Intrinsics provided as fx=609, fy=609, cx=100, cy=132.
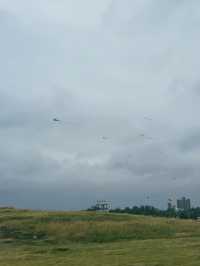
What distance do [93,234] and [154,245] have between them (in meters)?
20.2

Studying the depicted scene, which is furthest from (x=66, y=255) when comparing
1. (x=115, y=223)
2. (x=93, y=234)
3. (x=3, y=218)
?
(x=3, y=218)

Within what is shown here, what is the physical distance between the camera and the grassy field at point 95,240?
47.2m

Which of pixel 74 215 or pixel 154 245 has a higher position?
pixel 74 215

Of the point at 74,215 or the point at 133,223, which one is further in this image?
the point at 74,215

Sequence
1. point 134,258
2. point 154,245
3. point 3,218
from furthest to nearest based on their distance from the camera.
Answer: point 3,218
point 154,245
point 134,258

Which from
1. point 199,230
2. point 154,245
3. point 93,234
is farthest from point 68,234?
point 154,245

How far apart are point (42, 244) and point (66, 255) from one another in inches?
693

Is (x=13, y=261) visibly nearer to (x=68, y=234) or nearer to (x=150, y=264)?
(x=150, y=264)

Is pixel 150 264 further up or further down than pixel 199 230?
further down

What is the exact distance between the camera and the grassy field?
47250 millimetres

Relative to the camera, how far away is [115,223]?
82812 millimetres

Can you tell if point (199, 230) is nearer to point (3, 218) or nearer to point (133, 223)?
point (133, 223)

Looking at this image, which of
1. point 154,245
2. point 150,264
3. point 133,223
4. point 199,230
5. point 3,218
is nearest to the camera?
point 150,264

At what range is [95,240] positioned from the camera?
Result: 73.8 meters
